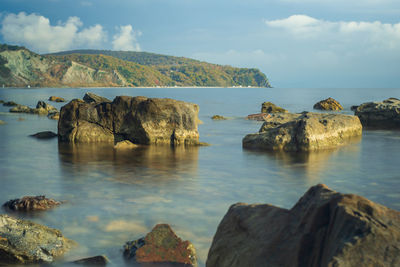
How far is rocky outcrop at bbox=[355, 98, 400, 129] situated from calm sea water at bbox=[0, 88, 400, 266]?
7.48 m

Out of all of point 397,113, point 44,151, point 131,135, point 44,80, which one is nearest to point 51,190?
point 44,151

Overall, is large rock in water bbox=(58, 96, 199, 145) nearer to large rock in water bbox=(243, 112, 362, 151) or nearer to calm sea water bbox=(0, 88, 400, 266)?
calm sea water bbox=(0, 88, 400, 266)

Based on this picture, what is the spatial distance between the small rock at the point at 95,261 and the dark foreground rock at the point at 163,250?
352mm

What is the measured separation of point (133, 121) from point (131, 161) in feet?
13.0

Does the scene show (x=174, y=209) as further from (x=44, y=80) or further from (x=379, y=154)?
(x=44, y=80)

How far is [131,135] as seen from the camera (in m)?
18.3

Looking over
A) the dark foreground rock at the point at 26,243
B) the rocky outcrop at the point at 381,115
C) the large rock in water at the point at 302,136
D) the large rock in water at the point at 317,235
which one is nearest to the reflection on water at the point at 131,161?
the large rock in water at the point at 302,136

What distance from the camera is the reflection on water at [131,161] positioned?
12.6 m

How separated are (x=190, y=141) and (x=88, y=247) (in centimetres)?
1156

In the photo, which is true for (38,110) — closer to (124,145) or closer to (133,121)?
(133,121)

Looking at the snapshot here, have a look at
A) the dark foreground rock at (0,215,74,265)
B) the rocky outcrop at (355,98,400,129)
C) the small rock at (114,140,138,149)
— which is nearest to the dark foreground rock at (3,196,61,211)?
the dark foreground rock at (0,215,74,265)

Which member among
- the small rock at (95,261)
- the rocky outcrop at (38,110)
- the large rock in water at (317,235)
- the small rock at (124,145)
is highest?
the rocky outcrop at (38,110)

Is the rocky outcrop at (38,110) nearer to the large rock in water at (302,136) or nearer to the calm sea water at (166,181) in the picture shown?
the calm sea water at (166,181)

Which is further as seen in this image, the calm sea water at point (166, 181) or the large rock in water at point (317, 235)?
the calm sea water at point (166, 181)
